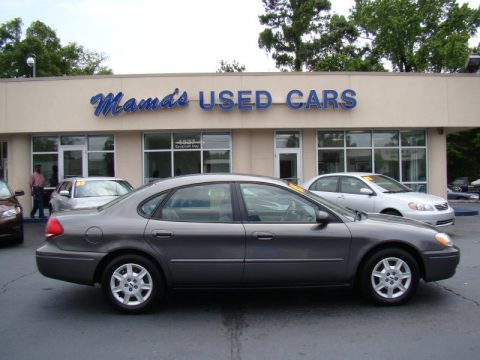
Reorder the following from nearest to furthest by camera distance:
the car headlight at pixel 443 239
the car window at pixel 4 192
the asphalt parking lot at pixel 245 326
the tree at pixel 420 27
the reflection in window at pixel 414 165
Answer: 1. the asphalt parking lot at pixel 245 326
2. the car headlight at pixel 443 239
3. the car window at pixel 4 192
4. the reflection in window at pixel 414 165
5. the tree at pixel 420 27

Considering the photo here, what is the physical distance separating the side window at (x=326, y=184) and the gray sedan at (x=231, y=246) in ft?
20.7

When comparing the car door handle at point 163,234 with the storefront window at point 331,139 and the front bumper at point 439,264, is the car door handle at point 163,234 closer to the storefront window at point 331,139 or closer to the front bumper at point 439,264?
the front bumper at point 439,264

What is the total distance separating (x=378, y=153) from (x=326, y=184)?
6.35 m

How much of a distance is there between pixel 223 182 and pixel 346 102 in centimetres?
1190

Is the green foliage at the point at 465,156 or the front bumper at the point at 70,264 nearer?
the front bumper at the point at 70,264

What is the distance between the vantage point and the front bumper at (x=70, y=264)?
4887 millimetres

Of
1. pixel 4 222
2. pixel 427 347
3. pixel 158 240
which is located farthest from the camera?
pixel 4 222

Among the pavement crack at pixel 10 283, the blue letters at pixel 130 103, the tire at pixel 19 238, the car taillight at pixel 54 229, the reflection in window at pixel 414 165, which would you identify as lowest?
the pavement crack at pixel 10 283

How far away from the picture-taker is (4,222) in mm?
9438

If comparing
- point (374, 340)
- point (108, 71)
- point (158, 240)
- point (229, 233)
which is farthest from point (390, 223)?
point (108, 71)

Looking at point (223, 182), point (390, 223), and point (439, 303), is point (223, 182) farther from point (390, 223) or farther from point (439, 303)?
point (439, 303)

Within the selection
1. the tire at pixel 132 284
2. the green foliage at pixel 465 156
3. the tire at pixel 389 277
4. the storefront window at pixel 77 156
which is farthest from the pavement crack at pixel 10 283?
the green foliage at pixel 465 156

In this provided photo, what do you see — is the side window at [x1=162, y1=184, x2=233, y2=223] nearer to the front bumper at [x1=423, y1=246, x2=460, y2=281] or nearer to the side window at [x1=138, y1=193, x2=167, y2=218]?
the side window at [x1=138, y1=193, x2=167, y2=218]

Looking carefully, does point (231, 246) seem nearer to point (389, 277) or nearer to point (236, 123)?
point (389, 277)
